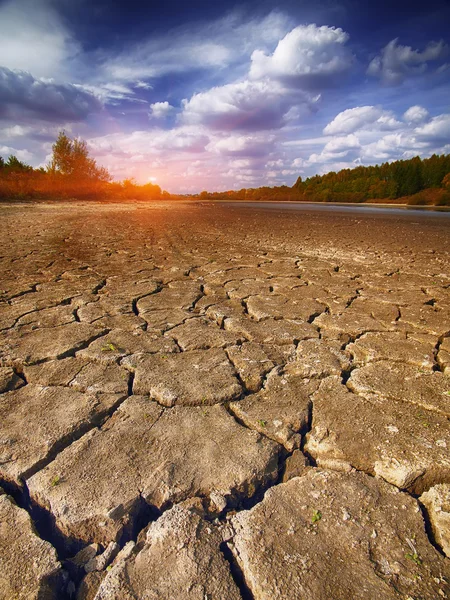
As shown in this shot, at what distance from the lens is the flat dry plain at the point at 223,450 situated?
798 mm

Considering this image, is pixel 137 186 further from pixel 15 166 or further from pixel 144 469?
pixel 144 469

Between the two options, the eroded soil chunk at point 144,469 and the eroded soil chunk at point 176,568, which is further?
the eroded soil chunk at point 144,469

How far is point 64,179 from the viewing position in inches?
1156

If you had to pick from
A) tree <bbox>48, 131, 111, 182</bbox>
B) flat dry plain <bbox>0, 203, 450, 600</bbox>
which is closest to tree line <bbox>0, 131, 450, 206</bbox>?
tree <bbox>48, 131, 111, 182</bbox>

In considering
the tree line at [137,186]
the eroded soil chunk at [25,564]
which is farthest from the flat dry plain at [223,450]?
the tree line at [137,186]

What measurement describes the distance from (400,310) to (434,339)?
564mm

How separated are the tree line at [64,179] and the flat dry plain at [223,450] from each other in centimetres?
2477

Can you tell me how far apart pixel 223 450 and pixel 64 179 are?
3374 centimetres

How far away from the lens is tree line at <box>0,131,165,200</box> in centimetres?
2431

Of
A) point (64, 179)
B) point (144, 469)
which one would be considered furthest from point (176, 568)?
point (64, 179)

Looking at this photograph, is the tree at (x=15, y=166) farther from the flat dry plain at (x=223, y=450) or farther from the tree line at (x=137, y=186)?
the flat dry plain at (x=223, y=450)

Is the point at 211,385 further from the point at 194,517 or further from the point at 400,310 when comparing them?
the point at 400,310

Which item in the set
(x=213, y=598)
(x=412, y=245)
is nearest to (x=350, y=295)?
(x=213, y=598)

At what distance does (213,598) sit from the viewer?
738 millimetres
